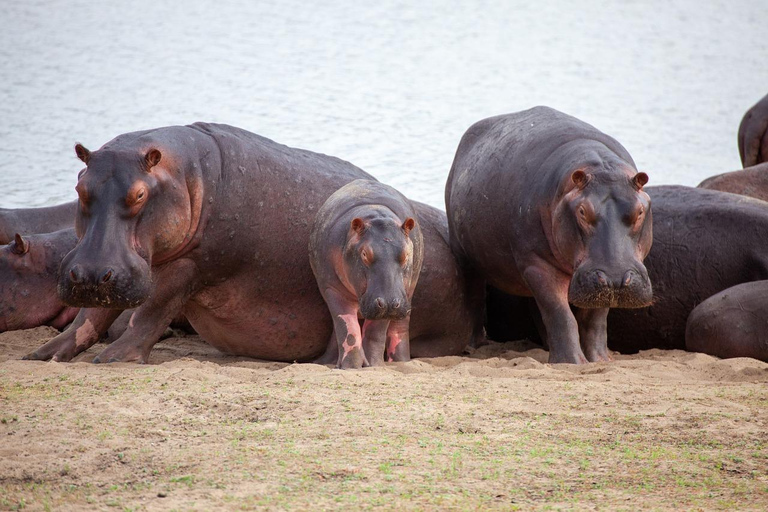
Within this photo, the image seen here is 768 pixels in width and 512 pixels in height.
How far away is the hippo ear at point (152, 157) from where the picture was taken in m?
5.79

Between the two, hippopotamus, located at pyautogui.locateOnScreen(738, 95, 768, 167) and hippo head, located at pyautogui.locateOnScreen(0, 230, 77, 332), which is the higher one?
hippopotamus, located at pyautogui.locateOnScreen(738, 95, 768, 167)

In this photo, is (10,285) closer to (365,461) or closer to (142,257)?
(142,257)

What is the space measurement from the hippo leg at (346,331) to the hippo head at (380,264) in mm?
277

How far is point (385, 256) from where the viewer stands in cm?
569

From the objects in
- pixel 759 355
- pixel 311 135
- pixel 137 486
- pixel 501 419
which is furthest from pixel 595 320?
pixel 311 135

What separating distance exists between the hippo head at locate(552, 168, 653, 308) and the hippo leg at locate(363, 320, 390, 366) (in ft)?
3.64

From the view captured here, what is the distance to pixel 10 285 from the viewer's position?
7.25 m

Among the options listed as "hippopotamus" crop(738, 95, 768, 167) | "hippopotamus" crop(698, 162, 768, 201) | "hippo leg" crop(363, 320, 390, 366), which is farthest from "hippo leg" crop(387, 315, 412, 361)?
"hippopotamus" crop(738, 95, 768, 167)

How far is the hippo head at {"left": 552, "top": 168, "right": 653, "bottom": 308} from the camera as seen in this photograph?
5664mm

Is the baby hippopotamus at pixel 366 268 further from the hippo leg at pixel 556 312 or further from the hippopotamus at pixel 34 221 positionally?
the hippopotamus at pixel 34 221

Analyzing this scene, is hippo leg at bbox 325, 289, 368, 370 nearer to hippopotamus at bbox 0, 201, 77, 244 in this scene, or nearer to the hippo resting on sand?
the hippo resting on sand

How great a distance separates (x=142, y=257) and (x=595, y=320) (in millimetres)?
2841

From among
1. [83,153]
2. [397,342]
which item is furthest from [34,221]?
[397,342]

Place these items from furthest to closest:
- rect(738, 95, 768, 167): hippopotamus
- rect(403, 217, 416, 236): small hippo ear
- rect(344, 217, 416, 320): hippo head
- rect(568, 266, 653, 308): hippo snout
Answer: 1. rect(738, 95, 768, 167): hippopotamus
2. rect(403, 217, 416, 236): small hippo ear
3. rect(568, 266, 653, 308): hippo snout
4. rect(344, 217, 416, 320): hippo head
